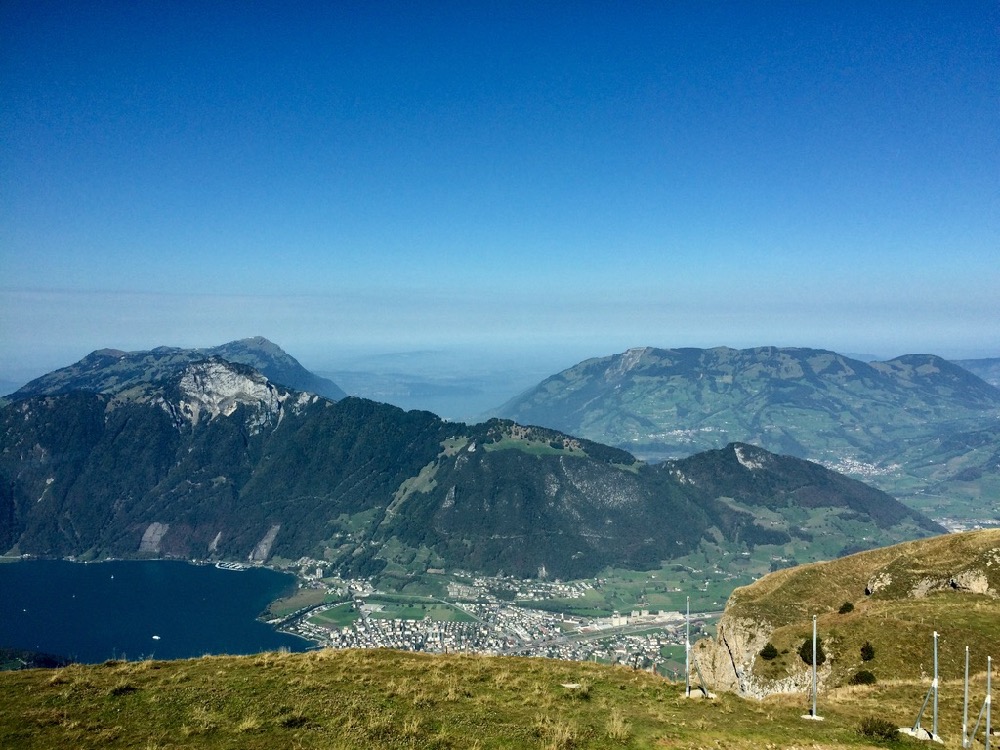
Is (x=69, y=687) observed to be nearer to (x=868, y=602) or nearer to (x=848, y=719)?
(x=848, y=719)

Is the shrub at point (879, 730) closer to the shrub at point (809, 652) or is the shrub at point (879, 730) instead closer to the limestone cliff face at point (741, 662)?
the limestone cliff face at point (741, 662)

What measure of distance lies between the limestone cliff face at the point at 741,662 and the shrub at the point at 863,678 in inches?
97.7

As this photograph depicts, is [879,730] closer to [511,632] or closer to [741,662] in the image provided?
[741,662]

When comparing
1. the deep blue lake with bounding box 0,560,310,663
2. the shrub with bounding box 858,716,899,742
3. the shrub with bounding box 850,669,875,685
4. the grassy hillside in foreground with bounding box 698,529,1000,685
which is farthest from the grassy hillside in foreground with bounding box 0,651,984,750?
the deep blue lake with bounding box 0,560,310,663

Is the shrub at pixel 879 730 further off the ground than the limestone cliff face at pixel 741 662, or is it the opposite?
the shrub at pixel 879 730

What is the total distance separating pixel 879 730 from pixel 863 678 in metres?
14.1

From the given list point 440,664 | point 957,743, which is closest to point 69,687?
point 440,664

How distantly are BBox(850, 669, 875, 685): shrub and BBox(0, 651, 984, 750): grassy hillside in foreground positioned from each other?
380cm

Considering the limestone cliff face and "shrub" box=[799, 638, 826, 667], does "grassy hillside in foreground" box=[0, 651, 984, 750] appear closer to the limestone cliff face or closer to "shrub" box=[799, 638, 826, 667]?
"shrub" box=[799, 638, 826, 667]

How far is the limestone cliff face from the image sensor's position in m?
A: 36.5

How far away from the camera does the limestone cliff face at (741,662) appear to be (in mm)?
36469

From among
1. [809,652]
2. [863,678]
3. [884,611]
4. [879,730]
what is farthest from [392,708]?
[884,611]

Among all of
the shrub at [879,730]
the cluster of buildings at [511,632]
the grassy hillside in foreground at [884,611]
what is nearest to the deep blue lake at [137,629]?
the cluster of buildings at [511,632]

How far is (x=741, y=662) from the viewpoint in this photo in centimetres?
4147
